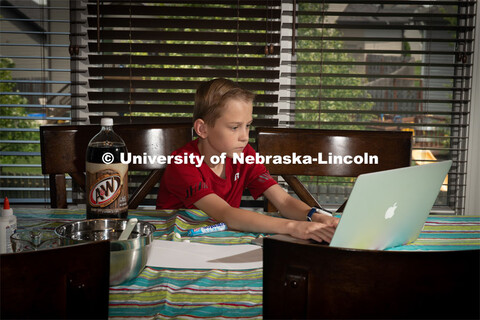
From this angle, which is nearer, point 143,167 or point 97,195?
point 97,195

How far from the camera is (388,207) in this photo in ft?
2.81

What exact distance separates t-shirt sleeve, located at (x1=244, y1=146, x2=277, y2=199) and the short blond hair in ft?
0.63

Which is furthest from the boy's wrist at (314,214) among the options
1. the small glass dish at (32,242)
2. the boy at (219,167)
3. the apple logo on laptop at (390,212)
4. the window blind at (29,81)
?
the window blind at (29,81)

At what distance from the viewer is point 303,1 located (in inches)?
89.2

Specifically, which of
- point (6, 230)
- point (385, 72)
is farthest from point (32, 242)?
point (385, 72)

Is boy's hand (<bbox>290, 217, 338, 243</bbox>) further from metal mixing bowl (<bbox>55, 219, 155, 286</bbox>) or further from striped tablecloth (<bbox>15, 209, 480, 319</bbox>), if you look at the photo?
metal mixing bowl (<bbox>55, 219, 155, 286</bbox>)

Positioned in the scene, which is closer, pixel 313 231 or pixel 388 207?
pixel 388 207

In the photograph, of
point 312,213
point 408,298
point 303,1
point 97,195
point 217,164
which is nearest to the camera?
point 408,298

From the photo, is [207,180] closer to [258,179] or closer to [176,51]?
[258,179]

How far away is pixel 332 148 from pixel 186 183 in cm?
56

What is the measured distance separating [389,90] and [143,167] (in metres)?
1.28

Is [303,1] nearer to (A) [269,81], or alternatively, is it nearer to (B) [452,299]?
(A) [269,81]

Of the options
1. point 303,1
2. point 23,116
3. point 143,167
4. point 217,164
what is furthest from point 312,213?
point 23,116

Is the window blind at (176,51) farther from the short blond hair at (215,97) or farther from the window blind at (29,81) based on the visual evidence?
the short blond hair at (215,97)
